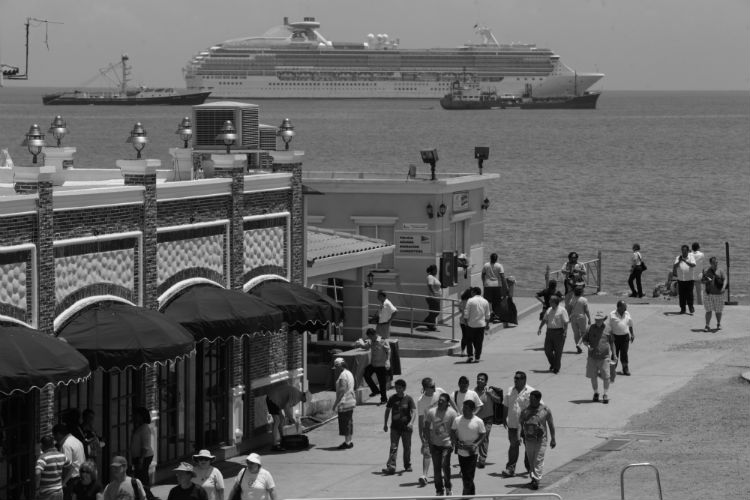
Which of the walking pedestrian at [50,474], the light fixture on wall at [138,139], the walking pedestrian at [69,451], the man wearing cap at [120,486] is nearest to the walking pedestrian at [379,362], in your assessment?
the light fixture on wall at [138,139]

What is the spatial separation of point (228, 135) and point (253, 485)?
25.2 feet

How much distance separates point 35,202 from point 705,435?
9.34 m

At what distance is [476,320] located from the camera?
2638 centimetres

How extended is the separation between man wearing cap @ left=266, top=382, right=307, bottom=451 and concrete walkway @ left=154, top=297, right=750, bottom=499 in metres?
0.36

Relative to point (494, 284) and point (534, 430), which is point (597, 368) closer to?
point (534, 430)

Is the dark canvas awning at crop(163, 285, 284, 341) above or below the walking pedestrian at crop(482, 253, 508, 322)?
above

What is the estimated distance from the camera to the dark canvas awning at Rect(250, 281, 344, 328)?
826 inches

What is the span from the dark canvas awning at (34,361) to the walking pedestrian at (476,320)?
10.9m

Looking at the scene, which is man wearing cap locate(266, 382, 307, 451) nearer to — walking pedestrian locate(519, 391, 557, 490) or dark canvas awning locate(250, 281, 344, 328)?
dark canvas awning locate(250, 281, 344, 328)

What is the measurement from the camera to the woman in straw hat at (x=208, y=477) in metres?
15.2

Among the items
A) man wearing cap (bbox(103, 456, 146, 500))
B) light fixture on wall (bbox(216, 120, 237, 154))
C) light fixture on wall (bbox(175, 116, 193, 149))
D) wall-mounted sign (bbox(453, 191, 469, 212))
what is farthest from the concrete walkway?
light fixture on wall (bbox(175, 116, 193, 149))

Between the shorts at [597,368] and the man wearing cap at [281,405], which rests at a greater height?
the shorts at [597,368]

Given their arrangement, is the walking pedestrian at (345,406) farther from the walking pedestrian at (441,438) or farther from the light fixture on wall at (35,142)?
the light fixture on wall at (35,142)

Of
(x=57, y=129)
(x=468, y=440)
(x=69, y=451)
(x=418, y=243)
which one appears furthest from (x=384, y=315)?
(x=69, y=451)
